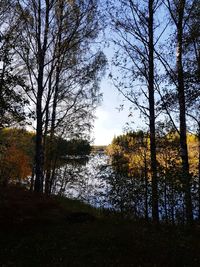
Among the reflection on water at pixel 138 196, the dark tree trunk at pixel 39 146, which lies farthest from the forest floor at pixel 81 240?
the dark tree trunk at pixel 39 146

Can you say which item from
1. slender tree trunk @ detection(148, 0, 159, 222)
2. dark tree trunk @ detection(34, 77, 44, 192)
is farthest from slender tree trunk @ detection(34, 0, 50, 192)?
slender tree trunk @ detection(148, 0, 159, 222)

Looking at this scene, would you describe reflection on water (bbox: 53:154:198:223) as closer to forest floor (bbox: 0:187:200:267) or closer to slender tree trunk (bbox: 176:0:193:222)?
slender tree trunk (bbox: 176:0:193:222)

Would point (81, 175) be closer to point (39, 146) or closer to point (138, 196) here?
point (39, 146)

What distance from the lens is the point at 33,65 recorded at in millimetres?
16656

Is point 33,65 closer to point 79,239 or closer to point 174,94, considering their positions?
point 174,94

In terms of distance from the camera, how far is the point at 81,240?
9617 mm

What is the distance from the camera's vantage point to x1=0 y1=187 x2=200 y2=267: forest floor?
25.8 feet

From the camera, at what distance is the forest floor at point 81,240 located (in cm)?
786

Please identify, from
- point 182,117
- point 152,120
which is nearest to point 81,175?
point 152,120

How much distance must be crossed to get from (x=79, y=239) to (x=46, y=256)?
63.8 inches

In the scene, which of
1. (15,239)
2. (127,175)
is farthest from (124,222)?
(15,239)

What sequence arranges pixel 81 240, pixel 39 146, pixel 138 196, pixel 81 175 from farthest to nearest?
1. pixel 81 175
2. pixel 39 146
3. pixel 138 196
4. pixel 81 240

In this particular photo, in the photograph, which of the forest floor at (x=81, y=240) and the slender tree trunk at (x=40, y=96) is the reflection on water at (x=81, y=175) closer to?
the slender tree trunk at (x=40, y=96)

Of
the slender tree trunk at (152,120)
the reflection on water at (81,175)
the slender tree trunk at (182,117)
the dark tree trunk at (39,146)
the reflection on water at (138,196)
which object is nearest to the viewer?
the slender tree trunk at (182,117)
